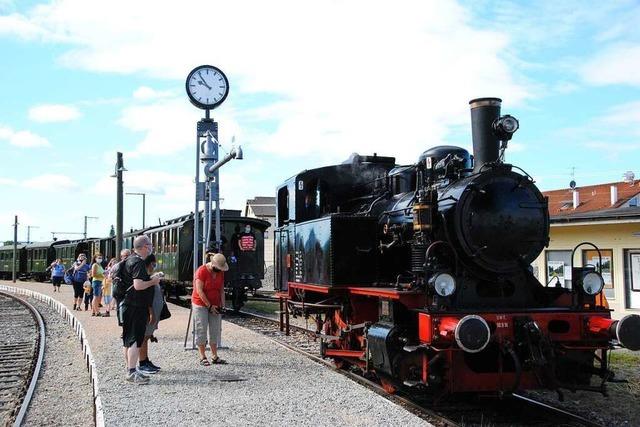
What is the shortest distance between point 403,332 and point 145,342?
326cm

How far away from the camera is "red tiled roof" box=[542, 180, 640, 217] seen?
1332 inches

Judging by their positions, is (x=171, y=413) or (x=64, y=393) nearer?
(x=171, y=413)

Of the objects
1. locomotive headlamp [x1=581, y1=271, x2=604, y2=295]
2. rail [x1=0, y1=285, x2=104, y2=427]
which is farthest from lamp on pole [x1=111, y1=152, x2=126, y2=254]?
locomotive headlamp [x1=581, y1=271, x2=604, y2=295]

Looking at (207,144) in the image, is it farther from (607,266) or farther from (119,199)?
(119,199)

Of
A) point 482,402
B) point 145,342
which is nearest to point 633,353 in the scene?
point 482,402

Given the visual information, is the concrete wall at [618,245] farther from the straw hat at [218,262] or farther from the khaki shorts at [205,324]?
the khaki shorts at [205,324]

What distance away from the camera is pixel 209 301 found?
28.8ft

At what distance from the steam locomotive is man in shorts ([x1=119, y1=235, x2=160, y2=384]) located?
225 centimetres

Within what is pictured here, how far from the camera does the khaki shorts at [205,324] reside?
8.69 meters

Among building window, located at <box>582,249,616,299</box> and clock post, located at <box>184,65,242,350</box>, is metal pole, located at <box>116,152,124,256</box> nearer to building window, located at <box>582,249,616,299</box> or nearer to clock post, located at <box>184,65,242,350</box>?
clock post, located at <box>184,65,242,350</box>

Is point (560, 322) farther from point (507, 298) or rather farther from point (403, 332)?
point (403, 332)

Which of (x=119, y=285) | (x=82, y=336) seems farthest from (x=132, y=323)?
(x=82, y=336)

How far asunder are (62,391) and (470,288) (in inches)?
Answer: 210

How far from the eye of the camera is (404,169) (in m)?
8.52
